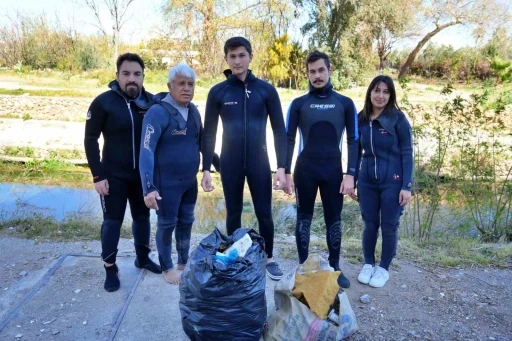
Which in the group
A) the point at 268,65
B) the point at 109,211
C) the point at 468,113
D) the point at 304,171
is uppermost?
the point at 268,65

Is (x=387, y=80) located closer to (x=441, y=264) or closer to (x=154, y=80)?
(x=441, y=264)

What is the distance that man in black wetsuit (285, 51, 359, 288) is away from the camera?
9.21 feet

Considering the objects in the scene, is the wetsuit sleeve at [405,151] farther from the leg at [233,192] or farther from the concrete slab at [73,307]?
the concrete slab at [73,307]

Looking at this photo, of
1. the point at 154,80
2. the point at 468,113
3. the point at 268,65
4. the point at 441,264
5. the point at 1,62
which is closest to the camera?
the point at 441,264

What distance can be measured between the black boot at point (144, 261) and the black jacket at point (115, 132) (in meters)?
0.70

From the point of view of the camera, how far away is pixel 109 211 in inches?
111

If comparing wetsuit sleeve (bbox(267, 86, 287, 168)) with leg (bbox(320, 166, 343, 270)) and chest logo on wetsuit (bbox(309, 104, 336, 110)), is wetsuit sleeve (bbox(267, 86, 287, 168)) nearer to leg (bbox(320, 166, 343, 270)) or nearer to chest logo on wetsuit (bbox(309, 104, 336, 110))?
chest logo on wetsuit (bbox(309, 104, 336, 110))

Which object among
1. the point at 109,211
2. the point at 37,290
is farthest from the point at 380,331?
the point at 37,290

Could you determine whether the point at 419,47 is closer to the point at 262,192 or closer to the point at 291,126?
the point at 291,126

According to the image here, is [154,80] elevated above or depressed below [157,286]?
above

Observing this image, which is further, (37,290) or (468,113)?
(468,113)

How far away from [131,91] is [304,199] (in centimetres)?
146

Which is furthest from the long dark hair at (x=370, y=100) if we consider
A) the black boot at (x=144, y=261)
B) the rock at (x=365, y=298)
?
the black boot at (x=144, y=261)

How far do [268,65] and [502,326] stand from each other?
17053 mm
